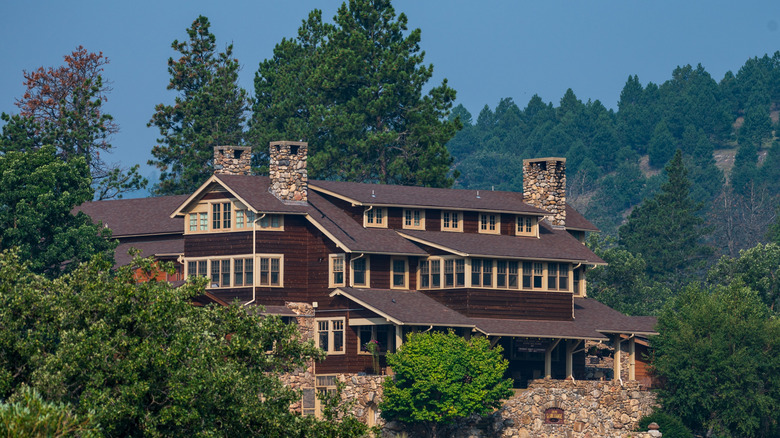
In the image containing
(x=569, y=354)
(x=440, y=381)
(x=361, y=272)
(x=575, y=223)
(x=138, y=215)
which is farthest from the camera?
(x=575, y=223)

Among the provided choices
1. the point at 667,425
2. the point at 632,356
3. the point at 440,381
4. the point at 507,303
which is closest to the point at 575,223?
the point at 632,356

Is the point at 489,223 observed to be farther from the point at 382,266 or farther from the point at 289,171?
the point at 289,171

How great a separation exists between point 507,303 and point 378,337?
6.11 m

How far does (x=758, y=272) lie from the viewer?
81438 mm

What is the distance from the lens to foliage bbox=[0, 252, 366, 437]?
33719 mm

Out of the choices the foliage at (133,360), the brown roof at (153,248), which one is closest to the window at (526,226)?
the brown roof at (153,248)

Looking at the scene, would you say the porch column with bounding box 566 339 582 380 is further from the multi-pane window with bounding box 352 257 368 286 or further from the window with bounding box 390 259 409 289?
the multi-pane window with bounding box 352 257 368 286

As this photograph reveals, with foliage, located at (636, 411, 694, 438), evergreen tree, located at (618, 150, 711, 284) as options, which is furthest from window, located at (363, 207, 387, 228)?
evergreen tree, located at (618, 150, 711, 284)

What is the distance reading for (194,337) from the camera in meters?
35.4

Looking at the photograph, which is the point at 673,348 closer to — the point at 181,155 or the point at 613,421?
the point at 613,421

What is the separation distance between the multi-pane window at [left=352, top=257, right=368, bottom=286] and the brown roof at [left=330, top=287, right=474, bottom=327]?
575 mm

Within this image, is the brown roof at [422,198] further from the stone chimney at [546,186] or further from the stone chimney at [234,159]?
the stone chimney at [234,159]

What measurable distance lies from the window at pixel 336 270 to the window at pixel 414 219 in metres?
4.85

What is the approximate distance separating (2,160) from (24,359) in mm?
33081
